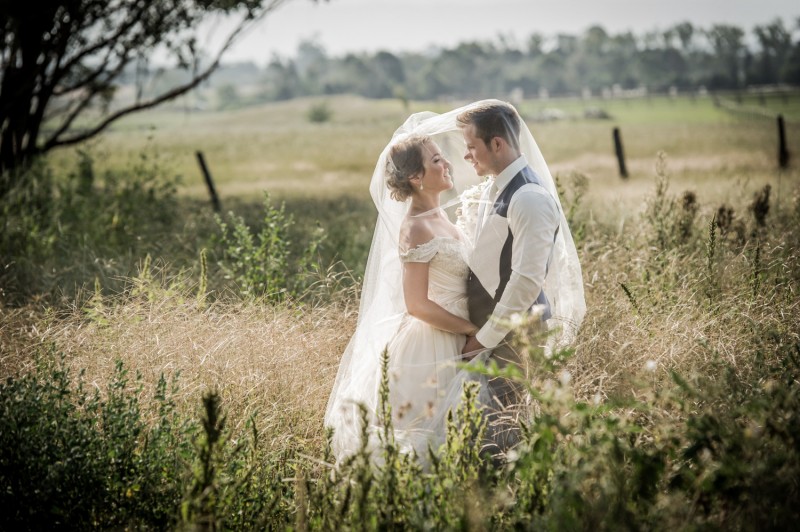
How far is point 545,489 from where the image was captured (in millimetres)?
3115

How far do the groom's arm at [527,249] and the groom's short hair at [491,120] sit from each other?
0.39 meters

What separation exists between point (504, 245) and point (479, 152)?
1.93 feet

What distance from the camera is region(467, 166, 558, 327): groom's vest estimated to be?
4180mm

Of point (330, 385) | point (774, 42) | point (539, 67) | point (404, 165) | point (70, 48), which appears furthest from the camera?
point (539, 67)

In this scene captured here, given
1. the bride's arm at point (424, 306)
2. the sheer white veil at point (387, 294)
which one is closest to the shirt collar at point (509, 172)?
the sheer white veil at point (387, 294)

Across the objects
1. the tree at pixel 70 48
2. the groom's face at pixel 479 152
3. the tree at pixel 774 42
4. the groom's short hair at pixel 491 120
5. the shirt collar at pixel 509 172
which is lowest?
the shirt collar at pixel 509 172

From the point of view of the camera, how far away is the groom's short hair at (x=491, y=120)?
4.18 metres

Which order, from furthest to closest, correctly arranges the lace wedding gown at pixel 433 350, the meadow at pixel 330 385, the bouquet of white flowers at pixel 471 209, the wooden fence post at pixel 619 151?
the wooden fence post at pixel 619 151
the bouquet of white flowers at pixel 471 209
the lace wedding gown at pixel 433 350
the meadow at pixel 330 385

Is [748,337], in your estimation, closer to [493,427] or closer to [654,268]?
[654,268]

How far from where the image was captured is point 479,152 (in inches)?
167

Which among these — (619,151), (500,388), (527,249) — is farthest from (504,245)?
(619,151)

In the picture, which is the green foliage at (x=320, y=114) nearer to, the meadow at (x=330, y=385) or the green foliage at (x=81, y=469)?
the meadow at (x=330, y=385)

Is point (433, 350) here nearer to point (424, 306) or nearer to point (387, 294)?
point (424, 306)

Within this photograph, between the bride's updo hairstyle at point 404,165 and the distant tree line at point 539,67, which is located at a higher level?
the distant tree line at point 539,67
